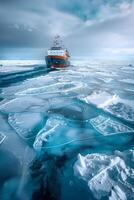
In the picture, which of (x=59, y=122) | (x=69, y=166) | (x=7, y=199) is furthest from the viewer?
(x=59, y=122)

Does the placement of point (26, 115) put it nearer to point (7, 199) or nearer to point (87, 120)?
point (87, 120)

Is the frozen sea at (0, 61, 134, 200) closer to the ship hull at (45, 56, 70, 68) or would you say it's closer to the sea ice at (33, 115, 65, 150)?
the sea ice at (33, 115, 65, 150)

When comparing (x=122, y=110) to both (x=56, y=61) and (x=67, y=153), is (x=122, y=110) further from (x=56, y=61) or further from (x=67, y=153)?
(x=56, y=61)

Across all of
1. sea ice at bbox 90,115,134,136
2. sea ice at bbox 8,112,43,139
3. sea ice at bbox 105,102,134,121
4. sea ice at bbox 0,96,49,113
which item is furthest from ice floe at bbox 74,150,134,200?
sea ice at bbox 0,96,49,113

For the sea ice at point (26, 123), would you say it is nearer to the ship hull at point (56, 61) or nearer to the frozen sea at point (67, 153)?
the frozen sea at point (67, 153)

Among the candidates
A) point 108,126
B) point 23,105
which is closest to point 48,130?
point 108,126

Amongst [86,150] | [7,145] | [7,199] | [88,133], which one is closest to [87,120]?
[88,133]
